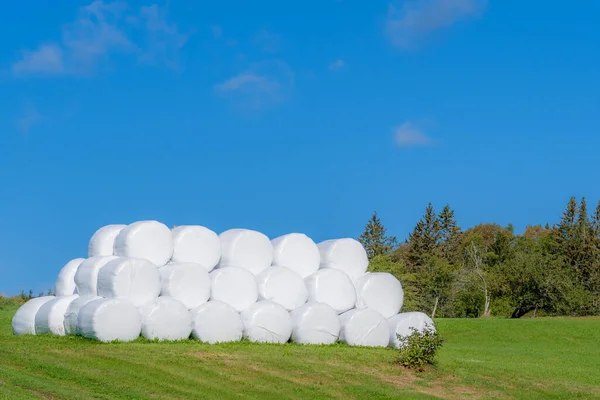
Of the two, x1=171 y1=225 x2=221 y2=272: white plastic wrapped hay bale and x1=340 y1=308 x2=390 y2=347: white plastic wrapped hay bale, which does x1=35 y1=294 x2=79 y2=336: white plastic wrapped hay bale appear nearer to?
x1=171 y1=225 x2=221 y2=272: white plastic wrapped hay bale

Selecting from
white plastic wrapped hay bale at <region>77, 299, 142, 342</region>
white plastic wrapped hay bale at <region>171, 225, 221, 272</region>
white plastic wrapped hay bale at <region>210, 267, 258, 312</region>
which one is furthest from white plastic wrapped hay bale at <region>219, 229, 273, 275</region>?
white plastic wrapped hay bale at <region>77, 299, 142, 342</region>

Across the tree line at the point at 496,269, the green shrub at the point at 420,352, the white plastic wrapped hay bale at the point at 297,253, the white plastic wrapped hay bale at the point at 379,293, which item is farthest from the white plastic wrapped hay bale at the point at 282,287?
the tree line at the point at 496,269

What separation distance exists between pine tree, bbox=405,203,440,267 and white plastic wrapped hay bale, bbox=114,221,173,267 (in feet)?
176

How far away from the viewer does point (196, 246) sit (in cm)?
1956

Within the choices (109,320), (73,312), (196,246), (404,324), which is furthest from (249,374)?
(404,324)

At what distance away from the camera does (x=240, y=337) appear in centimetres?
1902

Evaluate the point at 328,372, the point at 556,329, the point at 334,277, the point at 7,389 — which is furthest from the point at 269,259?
the point at 556,329

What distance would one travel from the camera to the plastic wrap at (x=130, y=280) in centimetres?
1767

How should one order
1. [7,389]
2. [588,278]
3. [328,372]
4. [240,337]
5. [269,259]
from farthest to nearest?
[588,278]
[269,259]
[240,337]
[328,372]
[7,389]

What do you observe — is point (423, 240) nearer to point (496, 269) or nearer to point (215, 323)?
point (496, 269)

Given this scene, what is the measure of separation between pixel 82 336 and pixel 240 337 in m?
3.76

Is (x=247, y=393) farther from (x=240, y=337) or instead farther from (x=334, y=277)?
(x=334, y=277)

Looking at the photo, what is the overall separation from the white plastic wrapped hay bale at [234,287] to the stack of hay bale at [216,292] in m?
0.02

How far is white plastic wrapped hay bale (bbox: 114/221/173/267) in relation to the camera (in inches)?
740
